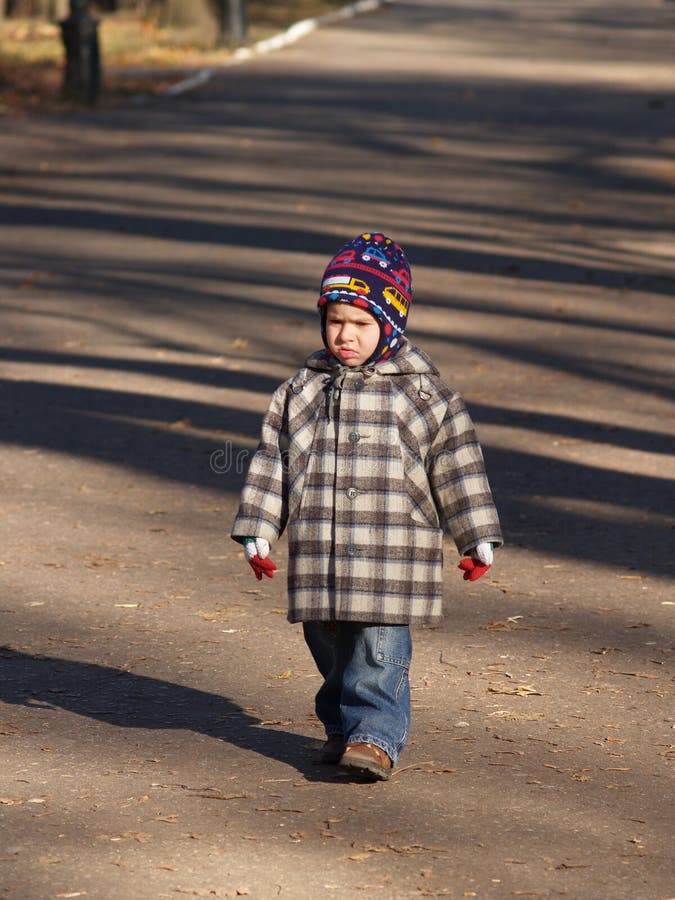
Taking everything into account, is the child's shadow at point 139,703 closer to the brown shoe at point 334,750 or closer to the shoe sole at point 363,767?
the brown shoe at point 334,750

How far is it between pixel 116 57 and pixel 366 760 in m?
26.0

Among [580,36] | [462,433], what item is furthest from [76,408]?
[580,36]

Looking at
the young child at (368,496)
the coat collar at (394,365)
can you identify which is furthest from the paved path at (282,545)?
the coat collar at (394,365)

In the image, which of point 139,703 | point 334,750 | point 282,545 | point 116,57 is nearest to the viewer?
point 334,750

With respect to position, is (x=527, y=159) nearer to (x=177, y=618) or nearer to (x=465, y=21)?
(x=177, y=618)

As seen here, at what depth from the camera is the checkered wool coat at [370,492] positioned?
14.8 ft

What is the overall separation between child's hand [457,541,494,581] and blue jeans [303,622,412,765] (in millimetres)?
245

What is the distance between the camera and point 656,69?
28797 millimetres

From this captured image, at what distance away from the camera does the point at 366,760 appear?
4.46 metres

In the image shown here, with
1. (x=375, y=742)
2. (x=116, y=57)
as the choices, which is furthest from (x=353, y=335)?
(x=116, y=57)

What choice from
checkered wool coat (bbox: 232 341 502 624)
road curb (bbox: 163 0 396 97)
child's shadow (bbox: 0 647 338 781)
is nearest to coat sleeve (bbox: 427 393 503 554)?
checkered wool coat (bbox: 232 341 502 624)

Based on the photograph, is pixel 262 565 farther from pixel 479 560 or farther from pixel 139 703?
pixel 139 703

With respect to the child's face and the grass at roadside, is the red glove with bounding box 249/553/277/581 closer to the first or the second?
the child's face

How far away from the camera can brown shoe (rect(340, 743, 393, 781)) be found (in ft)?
14.6
